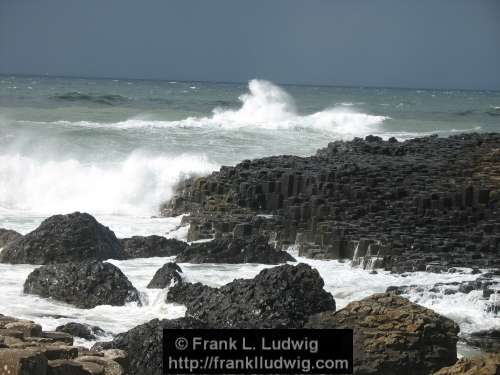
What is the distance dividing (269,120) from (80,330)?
32.5 metres

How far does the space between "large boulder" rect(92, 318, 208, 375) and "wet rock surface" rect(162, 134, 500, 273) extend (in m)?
4.46

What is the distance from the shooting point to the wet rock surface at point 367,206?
12.4m

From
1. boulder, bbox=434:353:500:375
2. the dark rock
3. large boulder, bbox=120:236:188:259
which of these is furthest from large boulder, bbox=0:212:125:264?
boulder, bbox=434:353:500:375

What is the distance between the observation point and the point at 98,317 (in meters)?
9.63

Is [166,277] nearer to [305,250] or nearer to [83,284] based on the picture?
[83,284]

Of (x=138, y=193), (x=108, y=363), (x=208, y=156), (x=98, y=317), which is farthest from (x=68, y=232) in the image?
(x=208, y=156)

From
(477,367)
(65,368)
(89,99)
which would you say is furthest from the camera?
(89,99)

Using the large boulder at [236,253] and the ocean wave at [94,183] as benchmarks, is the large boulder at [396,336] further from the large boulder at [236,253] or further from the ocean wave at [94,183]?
the ocean wave at [94,183]

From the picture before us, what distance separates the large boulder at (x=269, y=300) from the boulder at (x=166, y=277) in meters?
1.22

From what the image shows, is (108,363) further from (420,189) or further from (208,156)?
(208,156)

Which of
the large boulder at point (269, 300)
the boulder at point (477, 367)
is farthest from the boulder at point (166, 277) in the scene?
the boulder at point (477, 367)

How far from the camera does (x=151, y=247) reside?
13102mm

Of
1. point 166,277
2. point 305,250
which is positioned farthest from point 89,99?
point 166,277

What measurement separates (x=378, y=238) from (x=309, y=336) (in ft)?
17.8
